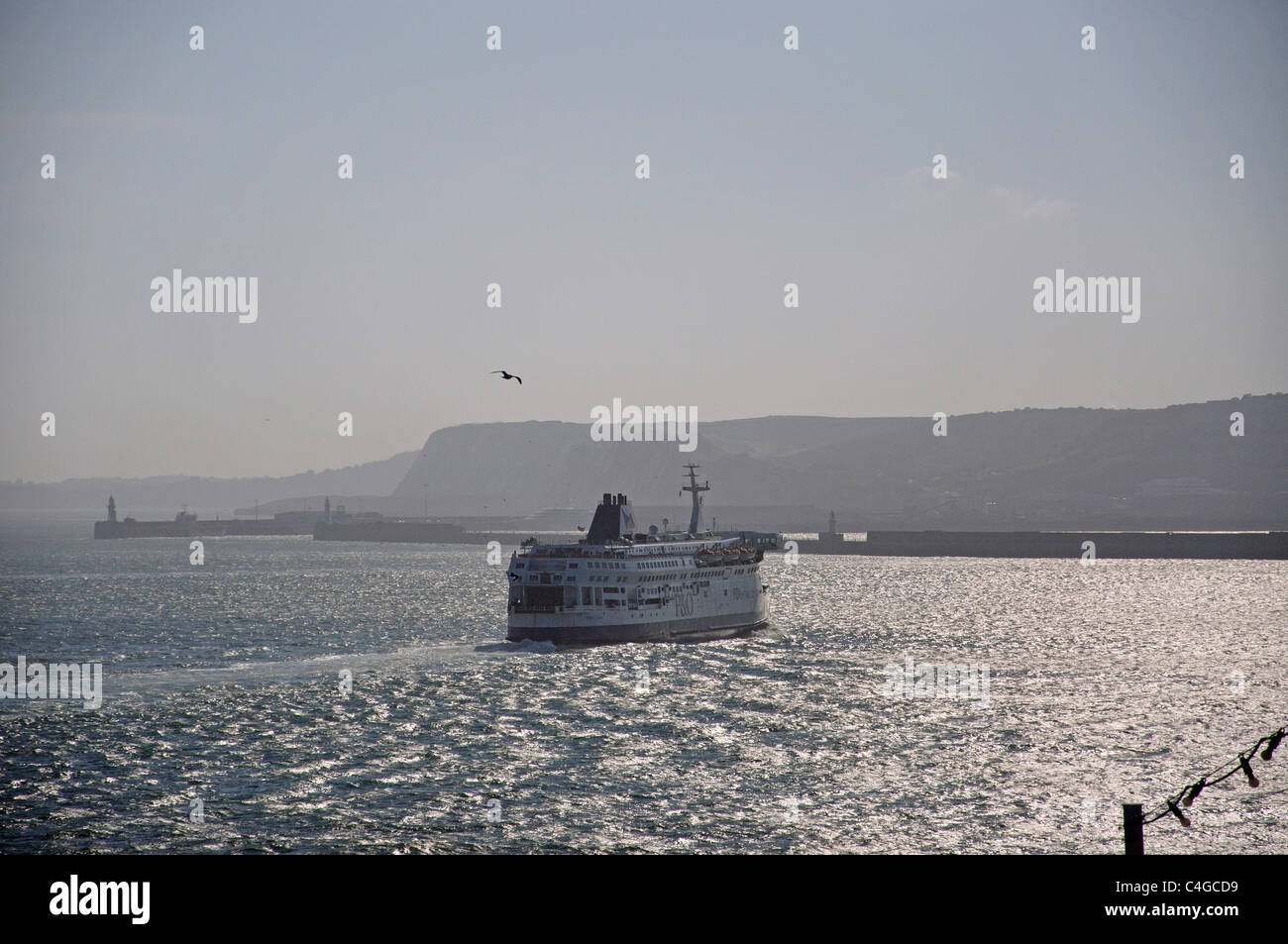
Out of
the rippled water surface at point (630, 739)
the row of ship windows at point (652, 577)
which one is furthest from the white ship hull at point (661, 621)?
the rippled water surface at point (630, 739)

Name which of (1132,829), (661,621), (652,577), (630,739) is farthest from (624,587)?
(1132,829)

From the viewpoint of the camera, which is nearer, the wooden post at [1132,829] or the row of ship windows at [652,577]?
the wooden post at [1132,829]

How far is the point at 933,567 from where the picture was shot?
189 m

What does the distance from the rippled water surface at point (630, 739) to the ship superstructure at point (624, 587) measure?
223 centimetres

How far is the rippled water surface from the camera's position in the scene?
3419cm

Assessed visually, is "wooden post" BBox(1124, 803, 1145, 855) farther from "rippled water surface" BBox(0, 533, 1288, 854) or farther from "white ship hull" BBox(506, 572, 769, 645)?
"white ship hull" BBox(506, 572, 769, 645)

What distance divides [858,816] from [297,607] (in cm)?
8378

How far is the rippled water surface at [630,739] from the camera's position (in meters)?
34.2

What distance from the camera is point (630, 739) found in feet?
156

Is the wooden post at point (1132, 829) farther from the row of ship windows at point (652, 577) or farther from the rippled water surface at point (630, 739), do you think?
the row of ship windows at point (652, 577)

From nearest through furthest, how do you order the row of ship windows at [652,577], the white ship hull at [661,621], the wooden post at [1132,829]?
the wooden post at [1132,829], the row of ship windows at [652,577], the white ship hull at [661,621]

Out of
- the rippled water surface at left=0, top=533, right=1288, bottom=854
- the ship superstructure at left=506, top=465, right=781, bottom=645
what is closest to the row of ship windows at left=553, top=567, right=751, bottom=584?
the ship superstructure at left=506, top=465, right=781, bottom=645

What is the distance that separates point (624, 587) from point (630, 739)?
28719 millimetres
